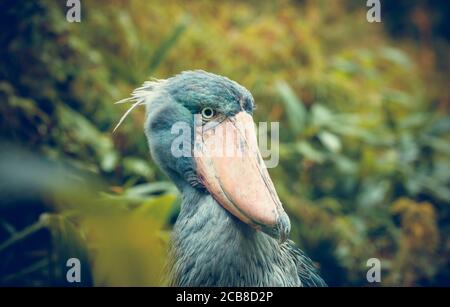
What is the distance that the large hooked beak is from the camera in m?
1.94

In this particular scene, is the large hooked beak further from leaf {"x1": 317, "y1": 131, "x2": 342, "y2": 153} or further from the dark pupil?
leaf {"x1": 317, "y1": 131, "x2": 342, "y2": 153}

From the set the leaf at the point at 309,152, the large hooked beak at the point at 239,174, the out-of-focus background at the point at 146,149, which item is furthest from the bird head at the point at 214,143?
the leaf at the point at 309,152

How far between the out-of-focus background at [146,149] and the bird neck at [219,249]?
1.27ft

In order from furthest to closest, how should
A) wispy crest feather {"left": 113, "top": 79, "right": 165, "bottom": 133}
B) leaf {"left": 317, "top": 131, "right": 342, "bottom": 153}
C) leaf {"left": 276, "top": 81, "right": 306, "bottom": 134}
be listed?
leaf {"left": 276, "top": 81, "right": 306, "bottom": 134} → leaf {"left": 317, "top": 131, "right": 342, "bottom": 153} → wispy crest feather {"left": 113, "top": 79, "right": 165, "bottom": 133}

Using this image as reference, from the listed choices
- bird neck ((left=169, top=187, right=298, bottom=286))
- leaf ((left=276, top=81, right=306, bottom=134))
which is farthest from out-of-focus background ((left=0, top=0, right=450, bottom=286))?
bird neck ((left=169, top=187, right=298, bottom=286))

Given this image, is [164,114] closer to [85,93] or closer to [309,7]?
[85,93]

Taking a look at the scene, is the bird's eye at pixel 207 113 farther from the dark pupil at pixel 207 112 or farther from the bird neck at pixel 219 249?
the bird neck at pixel 219 249

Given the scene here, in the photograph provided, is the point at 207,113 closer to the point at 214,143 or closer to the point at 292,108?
the point at 214,143

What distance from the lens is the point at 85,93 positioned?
3723mm

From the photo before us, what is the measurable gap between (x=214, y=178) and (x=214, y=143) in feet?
0.40

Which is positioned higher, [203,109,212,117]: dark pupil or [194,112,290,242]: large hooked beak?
[203,109,212,117]: dark pupil

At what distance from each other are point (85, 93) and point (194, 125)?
5.63 ft

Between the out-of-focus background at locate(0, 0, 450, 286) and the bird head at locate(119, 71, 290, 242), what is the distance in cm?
49

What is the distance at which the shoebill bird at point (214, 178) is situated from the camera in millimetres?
2082
